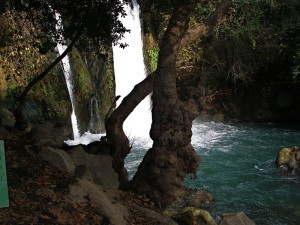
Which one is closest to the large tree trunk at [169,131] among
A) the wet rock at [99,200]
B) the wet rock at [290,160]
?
the wet rock at [99,200]

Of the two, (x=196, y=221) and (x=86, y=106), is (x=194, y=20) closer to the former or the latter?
(x=86, y=106)

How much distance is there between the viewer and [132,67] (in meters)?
16.2

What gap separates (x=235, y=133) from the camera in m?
15.3

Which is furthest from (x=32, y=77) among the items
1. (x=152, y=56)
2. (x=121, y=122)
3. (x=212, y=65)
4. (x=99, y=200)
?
(x=212, y=65)

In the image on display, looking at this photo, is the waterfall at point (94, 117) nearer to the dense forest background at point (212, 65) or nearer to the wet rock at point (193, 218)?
the dense forest background at point (212, 65)

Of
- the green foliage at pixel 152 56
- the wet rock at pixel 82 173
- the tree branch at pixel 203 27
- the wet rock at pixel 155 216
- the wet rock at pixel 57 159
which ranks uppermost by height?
the green foliage at pixel 152 56

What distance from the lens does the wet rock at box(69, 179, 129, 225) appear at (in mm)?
4680

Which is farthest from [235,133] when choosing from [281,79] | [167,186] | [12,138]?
[12,138]

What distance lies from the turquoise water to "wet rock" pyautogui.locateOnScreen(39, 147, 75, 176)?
381cm

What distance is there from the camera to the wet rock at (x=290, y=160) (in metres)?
10.2

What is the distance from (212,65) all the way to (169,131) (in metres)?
10.3

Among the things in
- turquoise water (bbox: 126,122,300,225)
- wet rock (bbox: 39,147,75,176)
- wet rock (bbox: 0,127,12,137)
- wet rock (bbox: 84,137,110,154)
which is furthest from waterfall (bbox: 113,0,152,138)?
wet rock (bbox: 39,147,75,176)

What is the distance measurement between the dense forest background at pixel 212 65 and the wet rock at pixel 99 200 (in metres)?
6.28

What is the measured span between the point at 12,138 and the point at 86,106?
7.57 meters
